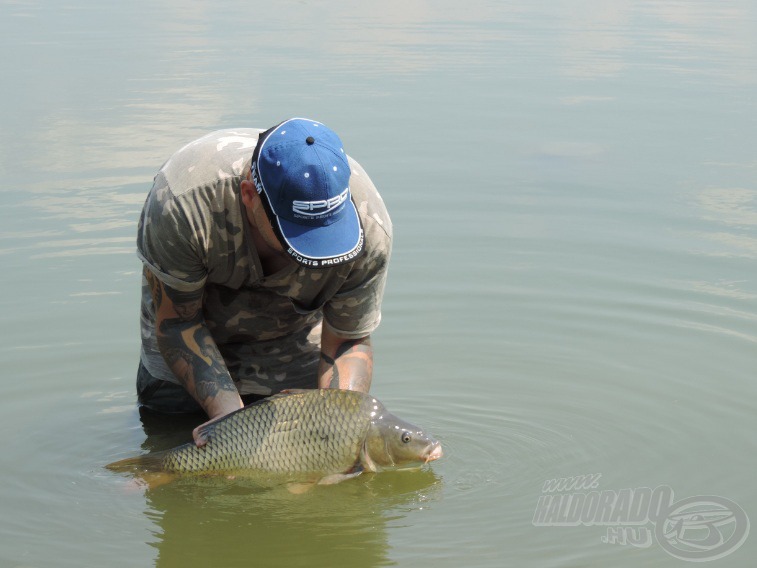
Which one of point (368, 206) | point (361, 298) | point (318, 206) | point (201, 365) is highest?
point (318, 206)

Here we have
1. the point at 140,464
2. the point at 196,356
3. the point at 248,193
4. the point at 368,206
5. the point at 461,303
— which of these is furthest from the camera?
the point at 461,303

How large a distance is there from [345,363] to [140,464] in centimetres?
99

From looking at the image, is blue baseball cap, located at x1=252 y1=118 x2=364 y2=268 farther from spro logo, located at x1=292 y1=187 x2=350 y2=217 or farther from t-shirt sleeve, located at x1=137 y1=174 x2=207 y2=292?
t-shirt sleeve, located at x1=137 y1=174 x2=207 y2=292

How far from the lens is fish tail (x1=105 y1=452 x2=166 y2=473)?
4938mm

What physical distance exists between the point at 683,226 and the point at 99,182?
472 cm

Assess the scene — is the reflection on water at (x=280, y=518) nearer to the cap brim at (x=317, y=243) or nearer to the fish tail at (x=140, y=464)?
the fish tail at (x=140, y=464)

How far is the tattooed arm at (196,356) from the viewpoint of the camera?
492 centimetres

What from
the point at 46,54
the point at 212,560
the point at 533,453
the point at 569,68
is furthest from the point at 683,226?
the point at 46,54

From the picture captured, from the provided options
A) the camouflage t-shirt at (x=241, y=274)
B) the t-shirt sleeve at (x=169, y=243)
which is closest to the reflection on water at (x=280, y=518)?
the camouflage t-shirt at (x=241, y=274)

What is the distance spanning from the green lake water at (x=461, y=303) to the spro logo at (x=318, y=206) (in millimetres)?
1444

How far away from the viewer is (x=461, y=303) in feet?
24.5

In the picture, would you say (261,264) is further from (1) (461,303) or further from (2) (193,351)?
(1) (461,303)

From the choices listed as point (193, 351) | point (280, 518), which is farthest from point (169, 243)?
point (280, 518)

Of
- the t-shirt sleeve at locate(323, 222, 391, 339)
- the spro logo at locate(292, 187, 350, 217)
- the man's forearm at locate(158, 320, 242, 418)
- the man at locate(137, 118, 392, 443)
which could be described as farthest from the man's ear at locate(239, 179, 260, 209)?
the man's forearm at locate(158, 320, 242, 418)
